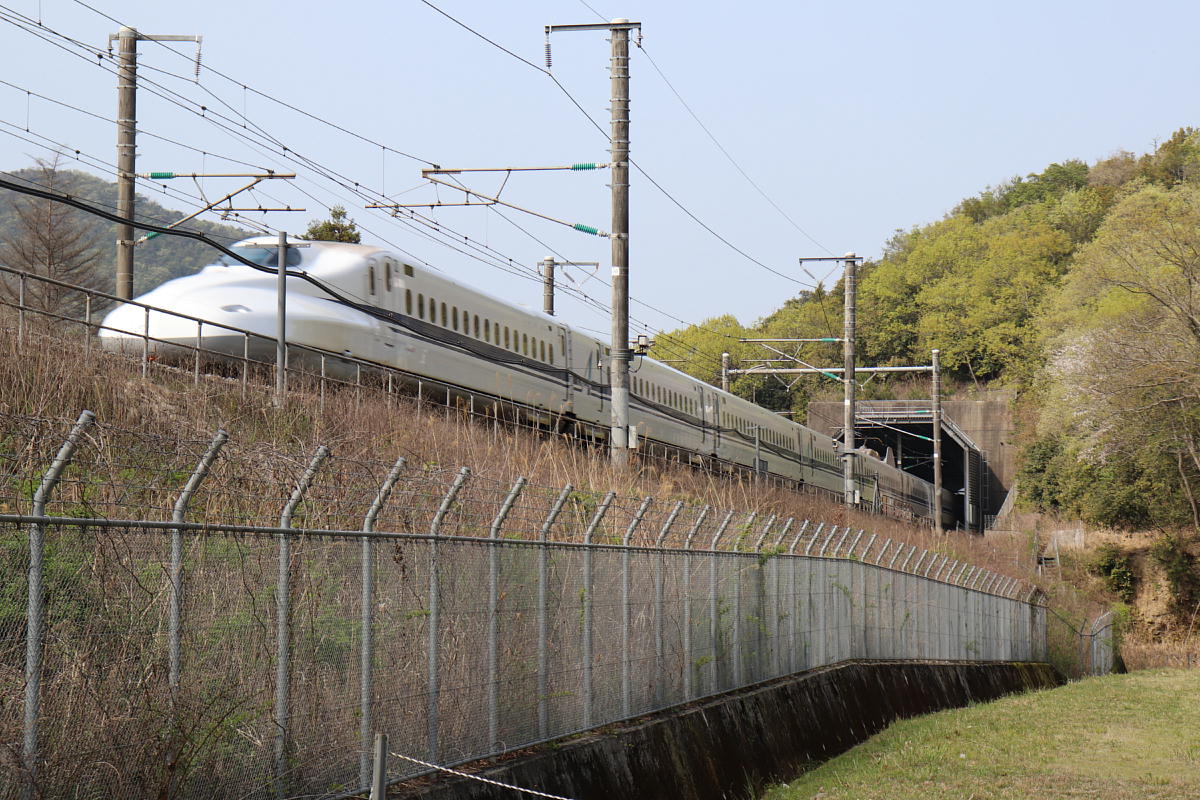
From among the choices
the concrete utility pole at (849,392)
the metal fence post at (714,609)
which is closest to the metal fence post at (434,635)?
the metal fence post at (714,609)

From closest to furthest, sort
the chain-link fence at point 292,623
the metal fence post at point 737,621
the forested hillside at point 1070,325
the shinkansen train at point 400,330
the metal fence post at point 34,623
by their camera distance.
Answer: the metal fence post at point 34,623
the chain-link fence at point 292,623
the metal fence post at point 737,621
the shinkansen train at point 400,330
the forested hillside at point 1070,325

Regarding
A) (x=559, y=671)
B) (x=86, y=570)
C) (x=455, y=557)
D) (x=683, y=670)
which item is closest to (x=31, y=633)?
(x=86, y=570)

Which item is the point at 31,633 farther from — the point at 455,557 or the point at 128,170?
the point at 128,170

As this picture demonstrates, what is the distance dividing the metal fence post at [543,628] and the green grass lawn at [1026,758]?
315 cm

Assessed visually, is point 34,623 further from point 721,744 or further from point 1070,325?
Answer: point 1070,325

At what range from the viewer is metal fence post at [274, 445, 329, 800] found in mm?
7434

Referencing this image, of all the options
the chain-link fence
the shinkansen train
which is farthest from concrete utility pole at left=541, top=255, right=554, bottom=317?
the chain-link fence

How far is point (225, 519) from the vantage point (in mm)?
10617

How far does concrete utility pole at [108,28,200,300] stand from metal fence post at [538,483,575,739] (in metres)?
13.3

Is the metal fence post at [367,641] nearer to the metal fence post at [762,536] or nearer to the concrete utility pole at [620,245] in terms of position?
the metal fence post at [762,536]

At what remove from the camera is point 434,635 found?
894 cm

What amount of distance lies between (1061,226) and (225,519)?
117423mm

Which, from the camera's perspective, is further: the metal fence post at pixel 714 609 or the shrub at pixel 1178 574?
the shrub at pixel 1178 574

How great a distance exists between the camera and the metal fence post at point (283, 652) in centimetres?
743
